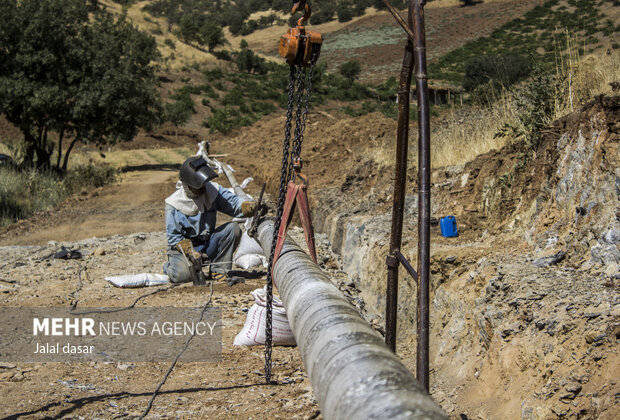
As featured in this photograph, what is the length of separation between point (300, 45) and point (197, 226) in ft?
14.4

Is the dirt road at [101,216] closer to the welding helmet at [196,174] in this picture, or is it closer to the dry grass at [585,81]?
the welding helmet at [196,174]

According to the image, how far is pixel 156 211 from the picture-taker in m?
13.4

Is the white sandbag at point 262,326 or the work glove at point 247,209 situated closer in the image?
the white sandbag at point 262,326

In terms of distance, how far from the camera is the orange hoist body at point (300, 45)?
342 centimetres

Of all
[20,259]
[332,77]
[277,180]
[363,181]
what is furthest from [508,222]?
[332,77]

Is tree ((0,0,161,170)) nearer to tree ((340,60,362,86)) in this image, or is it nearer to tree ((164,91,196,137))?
tree ((164,91,196,137))

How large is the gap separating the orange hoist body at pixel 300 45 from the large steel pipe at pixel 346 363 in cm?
132

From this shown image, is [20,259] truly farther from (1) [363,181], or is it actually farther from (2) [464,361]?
(2) [464,361]

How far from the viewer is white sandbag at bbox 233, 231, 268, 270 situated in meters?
8.04

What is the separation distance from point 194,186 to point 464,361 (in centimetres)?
386

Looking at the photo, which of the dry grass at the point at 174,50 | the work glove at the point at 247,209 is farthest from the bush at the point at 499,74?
the dry grass at the point at 174,50

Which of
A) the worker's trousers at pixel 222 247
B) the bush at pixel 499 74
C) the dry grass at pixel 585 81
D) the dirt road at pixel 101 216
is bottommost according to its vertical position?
the dirt road at pixel 101 216

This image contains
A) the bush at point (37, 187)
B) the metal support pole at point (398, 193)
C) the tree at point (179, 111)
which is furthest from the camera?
the tree at point (179, 111)

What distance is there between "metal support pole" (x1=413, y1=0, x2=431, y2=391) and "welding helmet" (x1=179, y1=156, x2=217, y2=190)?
443 centimetres
